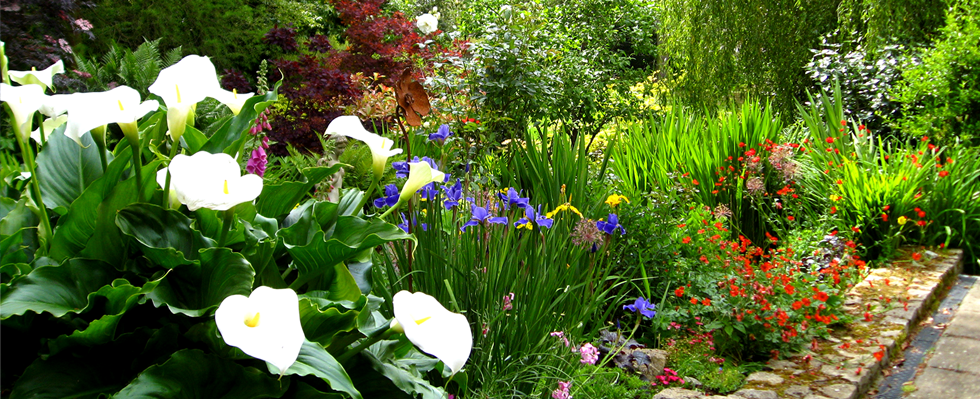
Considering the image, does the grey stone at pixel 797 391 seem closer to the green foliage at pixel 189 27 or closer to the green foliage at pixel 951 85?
the green foliage at pixel 951 85

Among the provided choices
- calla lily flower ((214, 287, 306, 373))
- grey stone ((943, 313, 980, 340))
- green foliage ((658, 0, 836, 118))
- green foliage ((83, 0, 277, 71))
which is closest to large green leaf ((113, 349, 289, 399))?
calla lily flower ((214, 287, 306, 373))

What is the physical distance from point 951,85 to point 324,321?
534 cm

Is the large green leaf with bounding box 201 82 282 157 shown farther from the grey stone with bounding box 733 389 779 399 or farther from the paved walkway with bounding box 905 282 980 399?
the paved walkway with bounding box 905 282 980 399

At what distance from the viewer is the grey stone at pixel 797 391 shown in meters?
2.44

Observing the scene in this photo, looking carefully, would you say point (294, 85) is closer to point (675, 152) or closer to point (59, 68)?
point (675, 152)

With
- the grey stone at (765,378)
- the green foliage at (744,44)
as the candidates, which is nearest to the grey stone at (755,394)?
the grey stone at (765,378)

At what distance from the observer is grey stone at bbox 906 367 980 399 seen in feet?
8.68

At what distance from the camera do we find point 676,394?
2273 mm

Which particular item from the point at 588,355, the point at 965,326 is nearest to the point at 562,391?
the point at 588,355

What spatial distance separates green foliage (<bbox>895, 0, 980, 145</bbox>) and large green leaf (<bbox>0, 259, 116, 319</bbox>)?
5401 mm

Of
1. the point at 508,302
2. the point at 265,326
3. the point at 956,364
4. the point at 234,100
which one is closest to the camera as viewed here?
the point at 265,326

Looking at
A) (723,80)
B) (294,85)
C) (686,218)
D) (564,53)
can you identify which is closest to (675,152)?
(686,218)

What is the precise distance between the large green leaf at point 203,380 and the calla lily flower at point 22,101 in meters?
0.51

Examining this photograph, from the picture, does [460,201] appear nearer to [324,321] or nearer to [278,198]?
[278,198]
